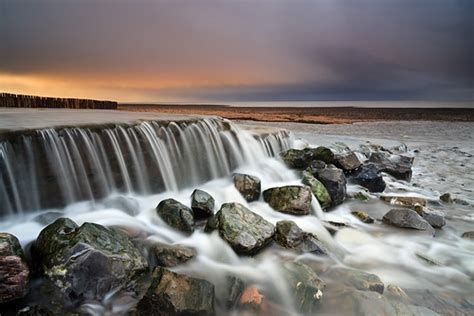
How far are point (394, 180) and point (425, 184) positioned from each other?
0.70 meters

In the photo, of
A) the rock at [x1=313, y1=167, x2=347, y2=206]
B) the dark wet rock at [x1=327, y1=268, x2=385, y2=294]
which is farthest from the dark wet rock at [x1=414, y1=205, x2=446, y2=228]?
the dark wet rock at [x1=327, y1=268, x2=385, y2=294]

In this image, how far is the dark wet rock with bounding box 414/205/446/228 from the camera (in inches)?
203

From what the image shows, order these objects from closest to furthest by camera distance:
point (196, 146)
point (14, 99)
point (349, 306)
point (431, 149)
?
point (349, 306) < point (196, 146) < point (14, 99) < point (431, 149)

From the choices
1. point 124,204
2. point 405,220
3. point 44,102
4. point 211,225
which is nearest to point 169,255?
point 211,225

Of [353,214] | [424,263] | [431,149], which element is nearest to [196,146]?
[353,214]

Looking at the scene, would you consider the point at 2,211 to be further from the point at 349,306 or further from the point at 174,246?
the point at 349,306

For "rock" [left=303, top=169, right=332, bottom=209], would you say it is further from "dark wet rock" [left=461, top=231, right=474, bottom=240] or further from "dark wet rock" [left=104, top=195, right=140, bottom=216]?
"dark wet rock" [left=104, top=195, right=140, bottom=216]

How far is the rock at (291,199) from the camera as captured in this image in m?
5.23

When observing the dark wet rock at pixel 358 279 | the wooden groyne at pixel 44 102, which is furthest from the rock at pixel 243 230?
the wooden groyne at pixel 44 102

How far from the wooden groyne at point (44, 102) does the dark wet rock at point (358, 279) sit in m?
14.0

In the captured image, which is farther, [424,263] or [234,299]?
[424,263]

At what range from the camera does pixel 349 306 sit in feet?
9.58

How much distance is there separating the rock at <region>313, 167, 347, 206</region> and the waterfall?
7.02 feet

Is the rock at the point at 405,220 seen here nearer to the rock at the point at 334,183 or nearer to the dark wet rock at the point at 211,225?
the rock at the point at 334,183
